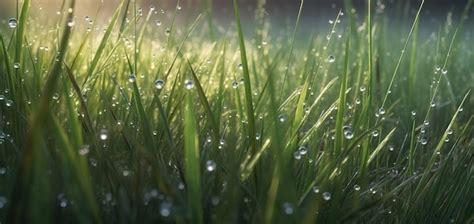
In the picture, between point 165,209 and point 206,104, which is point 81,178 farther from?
point 206,104

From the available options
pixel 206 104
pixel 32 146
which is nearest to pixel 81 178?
pixel 32 146

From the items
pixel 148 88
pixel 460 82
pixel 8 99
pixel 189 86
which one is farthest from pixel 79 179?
pixel 460 82

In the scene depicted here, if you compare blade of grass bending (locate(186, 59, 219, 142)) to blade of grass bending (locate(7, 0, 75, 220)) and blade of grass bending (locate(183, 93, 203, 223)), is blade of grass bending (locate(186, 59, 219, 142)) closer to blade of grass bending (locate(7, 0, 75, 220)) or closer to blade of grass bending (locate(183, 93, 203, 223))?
blade of grass bending (locate(183, 93, 203, 223))

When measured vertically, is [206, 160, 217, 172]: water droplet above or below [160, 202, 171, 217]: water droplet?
above

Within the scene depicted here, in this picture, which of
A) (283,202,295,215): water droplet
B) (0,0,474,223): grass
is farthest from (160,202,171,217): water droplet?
(283,202,295,215): water droplet

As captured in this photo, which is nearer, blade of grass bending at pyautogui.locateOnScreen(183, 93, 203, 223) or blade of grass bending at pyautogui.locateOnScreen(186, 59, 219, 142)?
blade of grass bending at pyautogui.locateOnScreen(183, 93, 203, 223)
